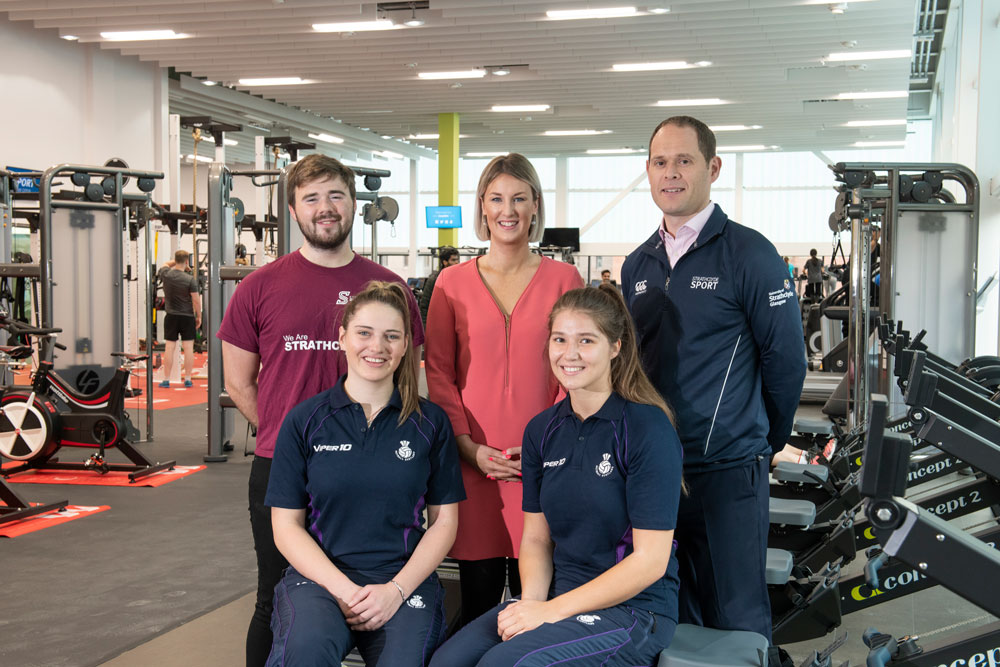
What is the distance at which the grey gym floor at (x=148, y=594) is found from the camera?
2926 millimetres

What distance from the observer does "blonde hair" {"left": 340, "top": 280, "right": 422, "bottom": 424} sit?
6.56ft

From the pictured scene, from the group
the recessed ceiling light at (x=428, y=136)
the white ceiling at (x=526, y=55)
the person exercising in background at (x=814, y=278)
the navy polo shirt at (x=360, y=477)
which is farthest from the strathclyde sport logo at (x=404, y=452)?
the recessed ceiling light at (x=428, y=136)

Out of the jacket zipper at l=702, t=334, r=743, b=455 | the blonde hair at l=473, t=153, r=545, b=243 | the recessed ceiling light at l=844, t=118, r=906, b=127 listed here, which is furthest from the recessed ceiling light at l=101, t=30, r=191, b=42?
the recessed ceiling light at l=844, t=118, r=906, b=127

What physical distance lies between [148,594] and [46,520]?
4.77ft

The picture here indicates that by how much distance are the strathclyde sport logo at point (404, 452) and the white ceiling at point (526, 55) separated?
7892 mm

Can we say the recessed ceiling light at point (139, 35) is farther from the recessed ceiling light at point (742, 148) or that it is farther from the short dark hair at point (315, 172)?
the recessed ceiling light at point (742, 148)

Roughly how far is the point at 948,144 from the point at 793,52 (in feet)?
7.35

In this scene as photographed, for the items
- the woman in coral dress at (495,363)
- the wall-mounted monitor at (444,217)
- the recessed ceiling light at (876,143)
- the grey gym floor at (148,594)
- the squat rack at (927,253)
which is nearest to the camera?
the woman in coral dress at (495,363)

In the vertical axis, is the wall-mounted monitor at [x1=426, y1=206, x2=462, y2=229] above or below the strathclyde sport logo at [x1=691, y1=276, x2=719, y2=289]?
above

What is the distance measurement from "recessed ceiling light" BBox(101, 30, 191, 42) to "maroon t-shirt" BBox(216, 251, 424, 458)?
30.5 ft

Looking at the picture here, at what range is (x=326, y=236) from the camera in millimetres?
2107

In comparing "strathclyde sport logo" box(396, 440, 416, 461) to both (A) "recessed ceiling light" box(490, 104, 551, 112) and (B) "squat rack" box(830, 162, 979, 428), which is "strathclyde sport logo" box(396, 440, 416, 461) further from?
(A) "recessed ceiling light" box(490, 104, 551, 112)

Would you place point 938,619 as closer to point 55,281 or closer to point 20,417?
Result: point 20,417

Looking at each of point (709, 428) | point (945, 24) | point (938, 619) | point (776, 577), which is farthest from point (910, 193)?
point (945, 24)
